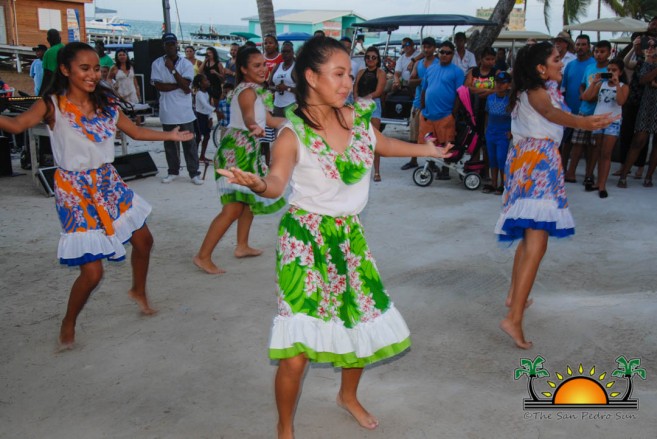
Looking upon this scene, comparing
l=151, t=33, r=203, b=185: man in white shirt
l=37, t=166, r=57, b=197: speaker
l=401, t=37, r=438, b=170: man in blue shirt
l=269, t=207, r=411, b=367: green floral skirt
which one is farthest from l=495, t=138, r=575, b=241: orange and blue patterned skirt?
l=37, t=166, r=57, b=197: speaker

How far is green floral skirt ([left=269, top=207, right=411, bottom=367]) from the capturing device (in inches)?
108

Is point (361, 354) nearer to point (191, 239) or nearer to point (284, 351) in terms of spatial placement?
point (284, 351)

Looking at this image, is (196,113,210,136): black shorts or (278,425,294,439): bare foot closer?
(278,425,294,439): bare foot

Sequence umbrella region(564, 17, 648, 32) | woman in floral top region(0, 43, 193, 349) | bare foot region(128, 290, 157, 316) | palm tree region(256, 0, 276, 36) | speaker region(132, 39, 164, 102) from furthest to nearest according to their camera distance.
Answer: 1. umbrella region(564, 17, 648, 32)
2. speaker region(132, 39, 164, 102)
3. palm tree region(256, 0, 276, 36)
4. bare foot region(128, 290, 157, 316)
5. woman in floral top region(0, 43, 193, 349)

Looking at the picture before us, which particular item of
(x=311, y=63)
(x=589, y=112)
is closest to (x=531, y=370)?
(x=311, y=63)

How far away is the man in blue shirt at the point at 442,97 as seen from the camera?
29.6 ft

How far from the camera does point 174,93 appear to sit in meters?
8.92

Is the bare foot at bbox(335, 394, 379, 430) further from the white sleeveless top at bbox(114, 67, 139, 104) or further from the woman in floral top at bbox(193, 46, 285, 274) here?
the white sleeveless top at bbox(114, 67, 139, 104)

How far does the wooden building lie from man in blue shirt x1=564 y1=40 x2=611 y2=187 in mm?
23764

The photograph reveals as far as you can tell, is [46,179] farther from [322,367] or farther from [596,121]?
[596,121]

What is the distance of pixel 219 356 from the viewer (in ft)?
12.9

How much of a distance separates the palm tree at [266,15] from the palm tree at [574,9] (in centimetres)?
2719

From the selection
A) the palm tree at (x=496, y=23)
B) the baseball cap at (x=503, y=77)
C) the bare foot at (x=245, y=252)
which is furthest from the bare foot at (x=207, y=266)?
the palm tree at (x=496, y=23)

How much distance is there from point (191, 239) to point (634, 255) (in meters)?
4.22
